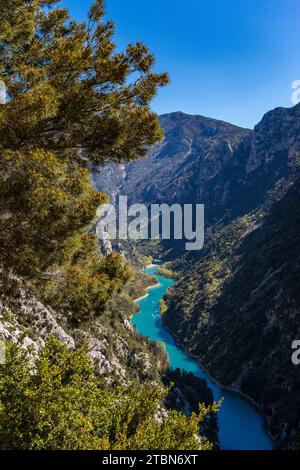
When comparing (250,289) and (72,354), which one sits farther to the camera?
(250,289)

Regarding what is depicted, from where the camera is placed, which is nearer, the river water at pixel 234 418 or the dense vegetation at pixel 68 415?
the dense vegetation at pixel 68 415

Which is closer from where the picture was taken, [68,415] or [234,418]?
[68,415]

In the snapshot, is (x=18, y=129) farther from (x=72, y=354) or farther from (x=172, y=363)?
(x=172, y=363)

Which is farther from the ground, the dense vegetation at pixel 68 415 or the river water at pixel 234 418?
the dense vegetation at pixel 68 415

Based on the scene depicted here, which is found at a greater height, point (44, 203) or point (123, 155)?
A: point (123, 155)

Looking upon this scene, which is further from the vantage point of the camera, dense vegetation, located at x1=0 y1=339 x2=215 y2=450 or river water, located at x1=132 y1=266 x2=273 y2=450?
river water, located at x1=132 y1=266 x2=273 y2=450

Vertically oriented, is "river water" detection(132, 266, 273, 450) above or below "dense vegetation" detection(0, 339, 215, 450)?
below

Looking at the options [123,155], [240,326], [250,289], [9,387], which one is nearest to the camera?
[9,387]

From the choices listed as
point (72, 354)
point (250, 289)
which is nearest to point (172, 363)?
point (250, 289)

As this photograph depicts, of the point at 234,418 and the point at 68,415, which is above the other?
the point at 68,415
